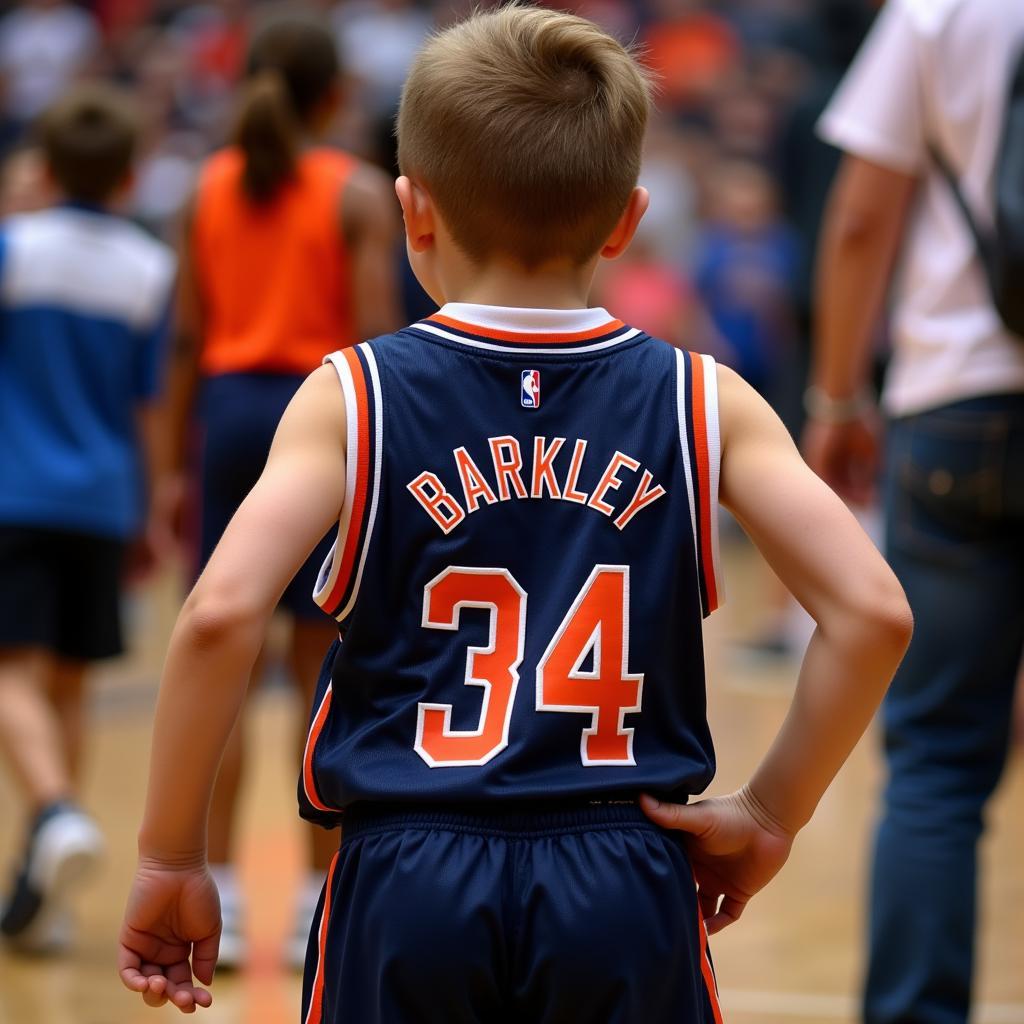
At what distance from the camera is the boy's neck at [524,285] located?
1.78 metres

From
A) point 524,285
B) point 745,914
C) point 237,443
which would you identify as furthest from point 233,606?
point 745,914

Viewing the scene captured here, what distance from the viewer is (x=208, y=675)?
→ 5.50ft

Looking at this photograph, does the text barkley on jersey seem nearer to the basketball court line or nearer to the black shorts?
the basketball court line

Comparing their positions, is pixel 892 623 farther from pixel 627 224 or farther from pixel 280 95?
pixel 280 95

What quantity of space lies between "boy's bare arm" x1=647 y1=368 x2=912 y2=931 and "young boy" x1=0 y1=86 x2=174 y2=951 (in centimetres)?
240

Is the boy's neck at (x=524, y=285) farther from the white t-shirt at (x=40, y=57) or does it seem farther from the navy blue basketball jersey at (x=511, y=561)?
the white t-shirt at (x=40, y=57)

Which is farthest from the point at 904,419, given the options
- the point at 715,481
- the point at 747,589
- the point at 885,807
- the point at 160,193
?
the point at 160,193

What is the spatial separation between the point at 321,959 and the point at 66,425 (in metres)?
2.56

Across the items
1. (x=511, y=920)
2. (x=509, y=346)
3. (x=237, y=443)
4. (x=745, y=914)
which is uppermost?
(x=509, y=346)

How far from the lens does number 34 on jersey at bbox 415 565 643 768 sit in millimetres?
1711

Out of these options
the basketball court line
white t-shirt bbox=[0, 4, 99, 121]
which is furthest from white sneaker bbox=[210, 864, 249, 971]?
white t-shirt bbox=[0, 4, 99, 121]

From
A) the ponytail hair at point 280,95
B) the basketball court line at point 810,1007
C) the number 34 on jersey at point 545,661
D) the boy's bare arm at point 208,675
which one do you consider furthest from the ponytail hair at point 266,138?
the number 34 on jersey at point 545,661

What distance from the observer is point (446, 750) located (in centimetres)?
171

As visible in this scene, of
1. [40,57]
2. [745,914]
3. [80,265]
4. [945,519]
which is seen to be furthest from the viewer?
[40,57]
